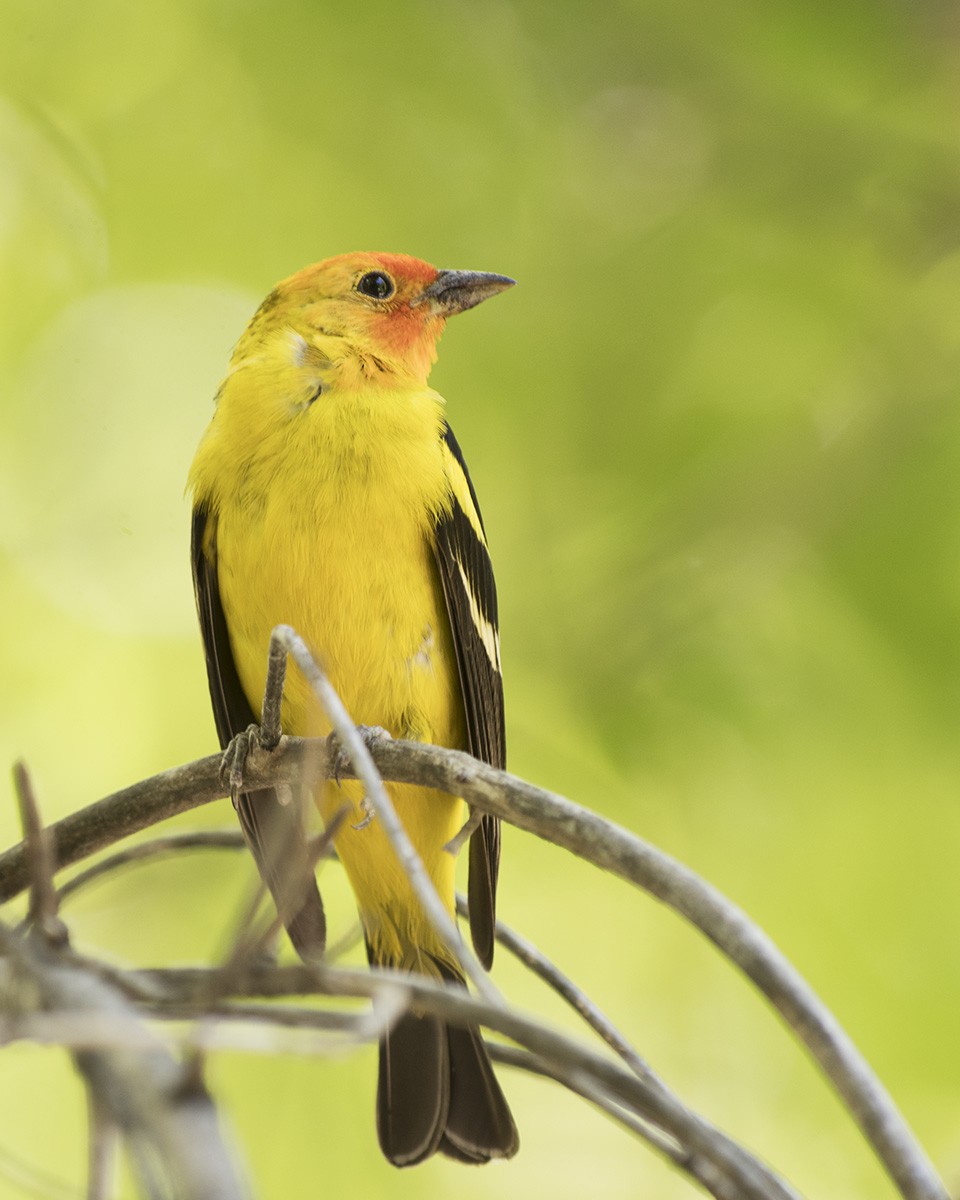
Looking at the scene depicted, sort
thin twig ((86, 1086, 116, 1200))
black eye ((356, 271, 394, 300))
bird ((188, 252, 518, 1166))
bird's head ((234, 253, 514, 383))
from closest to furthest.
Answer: thin twig ((86, 1086, 116, 1200)), bird ((188, 252, 518, 1166)), bird's head ((234, 253, 514, 383)), black eye ((356, 271, 394, 300))

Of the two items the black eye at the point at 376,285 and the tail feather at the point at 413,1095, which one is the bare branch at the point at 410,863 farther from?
the black eye at the point at 376,285

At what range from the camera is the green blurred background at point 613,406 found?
14.2 ft

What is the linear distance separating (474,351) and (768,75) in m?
1.37

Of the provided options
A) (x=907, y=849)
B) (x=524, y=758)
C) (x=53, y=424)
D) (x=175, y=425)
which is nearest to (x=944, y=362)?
(x=907, y=849)

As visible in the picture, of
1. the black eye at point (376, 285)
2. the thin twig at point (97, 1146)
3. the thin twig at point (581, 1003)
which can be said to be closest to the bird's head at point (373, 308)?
the black eye at point (376, 285)

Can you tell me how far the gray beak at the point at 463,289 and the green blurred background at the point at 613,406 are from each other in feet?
2.31

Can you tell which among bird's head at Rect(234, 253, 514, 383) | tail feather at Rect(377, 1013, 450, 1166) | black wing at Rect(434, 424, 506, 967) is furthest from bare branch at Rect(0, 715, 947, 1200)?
bird's head at Rect(234, 253, 514, 383)

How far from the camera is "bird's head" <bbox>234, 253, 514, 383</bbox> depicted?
13.0ft

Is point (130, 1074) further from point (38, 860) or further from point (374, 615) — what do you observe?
point (374, 615)

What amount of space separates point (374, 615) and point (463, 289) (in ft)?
4.42

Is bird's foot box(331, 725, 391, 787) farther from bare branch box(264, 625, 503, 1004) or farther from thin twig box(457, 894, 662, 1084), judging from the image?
bare branch box(264, 625, 503, 1004)

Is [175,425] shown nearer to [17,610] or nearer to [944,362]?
[17,610]

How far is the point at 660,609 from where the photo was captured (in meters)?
4.42

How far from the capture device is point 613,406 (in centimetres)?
479
